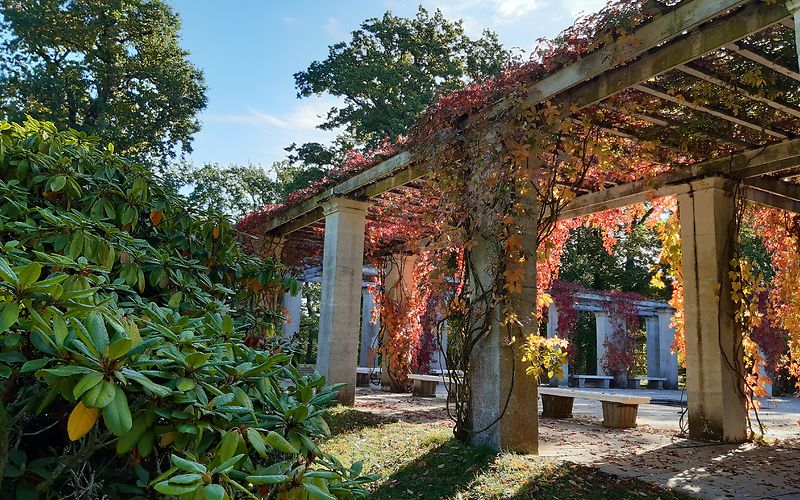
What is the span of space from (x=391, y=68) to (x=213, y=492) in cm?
1814

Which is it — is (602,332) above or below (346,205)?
below

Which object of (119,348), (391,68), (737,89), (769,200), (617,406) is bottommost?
(617,406)

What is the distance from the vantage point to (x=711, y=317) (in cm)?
585

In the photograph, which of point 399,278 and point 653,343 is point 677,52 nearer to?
point 399,278

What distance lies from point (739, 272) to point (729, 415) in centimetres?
145

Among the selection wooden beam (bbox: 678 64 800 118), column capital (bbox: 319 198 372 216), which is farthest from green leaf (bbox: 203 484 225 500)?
column capital (bbox: 319 198 372 216)

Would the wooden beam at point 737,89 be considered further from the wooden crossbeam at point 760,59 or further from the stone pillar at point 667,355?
the stone pillar at point 667,355

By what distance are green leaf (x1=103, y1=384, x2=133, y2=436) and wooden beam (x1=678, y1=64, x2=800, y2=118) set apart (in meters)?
4.04

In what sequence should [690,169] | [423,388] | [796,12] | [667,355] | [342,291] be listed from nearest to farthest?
[796,12] < [690,169] < [342,291] < [423,388] < [667,355]

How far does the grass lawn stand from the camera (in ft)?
12.0

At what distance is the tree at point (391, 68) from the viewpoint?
58.6 ft

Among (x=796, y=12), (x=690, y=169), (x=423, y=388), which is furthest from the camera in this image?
(x=423, y=388)

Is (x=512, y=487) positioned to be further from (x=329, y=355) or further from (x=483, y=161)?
(x=329, y=355)

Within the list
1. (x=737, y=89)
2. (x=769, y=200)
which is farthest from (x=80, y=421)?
(x=769, y=200)
